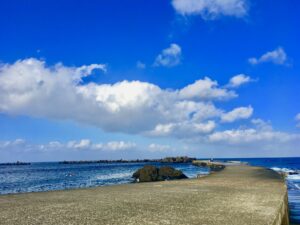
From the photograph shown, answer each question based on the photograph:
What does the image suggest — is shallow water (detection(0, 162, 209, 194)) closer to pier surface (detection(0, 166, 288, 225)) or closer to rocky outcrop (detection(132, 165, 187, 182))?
rocky outcrop (detection(132, 165, 187, 182))

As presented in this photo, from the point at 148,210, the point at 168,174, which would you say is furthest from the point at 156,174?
the point at 148,210

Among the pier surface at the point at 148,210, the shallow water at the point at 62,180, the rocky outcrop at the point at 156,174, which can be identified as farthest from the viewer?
the rocky outcrop at the point at 156,174

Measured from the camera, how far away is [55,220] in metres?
11.3

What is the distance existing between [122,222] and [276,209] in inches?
256

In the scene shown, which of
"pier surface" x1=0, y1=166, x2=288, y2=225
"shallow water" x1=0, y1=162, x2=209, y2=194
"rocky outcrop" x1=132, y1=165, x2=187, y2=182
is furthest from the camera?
"rocky outcrop" x1=132, y1=165, x2=187, y2=182

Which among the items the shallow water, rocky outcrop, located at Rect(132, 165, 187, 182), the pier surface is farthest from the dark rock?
the pier surface

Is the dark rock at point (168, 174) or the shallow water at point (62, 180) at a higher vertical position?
the dark rock at point (168, 174)

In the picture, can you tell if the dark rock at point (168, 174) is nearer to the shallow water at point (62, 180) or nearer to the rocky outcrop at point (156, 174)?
the rocky outcrop at point (156, 174)

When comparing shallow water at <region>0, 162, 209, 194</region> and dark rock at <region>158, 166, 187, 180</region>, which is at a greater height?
dark rock at <region>158, 166, 187, 180</region>

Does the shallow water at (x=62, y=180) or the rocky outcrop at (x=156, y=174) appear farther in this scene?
the rocky outcrop at (x=156, y=174)

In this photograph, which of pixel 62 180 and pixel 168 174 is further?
pixel 62 180

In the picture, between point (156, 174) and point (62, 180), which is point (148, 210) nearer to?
point (156, 174)

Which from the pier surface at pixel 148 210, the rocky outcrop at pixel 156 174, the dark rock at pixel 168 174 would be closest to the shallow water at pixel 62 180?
the rocky outcrop at pixel 156 174

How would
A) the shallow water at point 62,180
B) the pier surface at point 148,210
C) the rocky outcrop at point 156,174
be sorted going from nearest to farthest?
the pier surface at point 148,210
the shallow water at point 62,180
the rocky outcrop at point 156,174
